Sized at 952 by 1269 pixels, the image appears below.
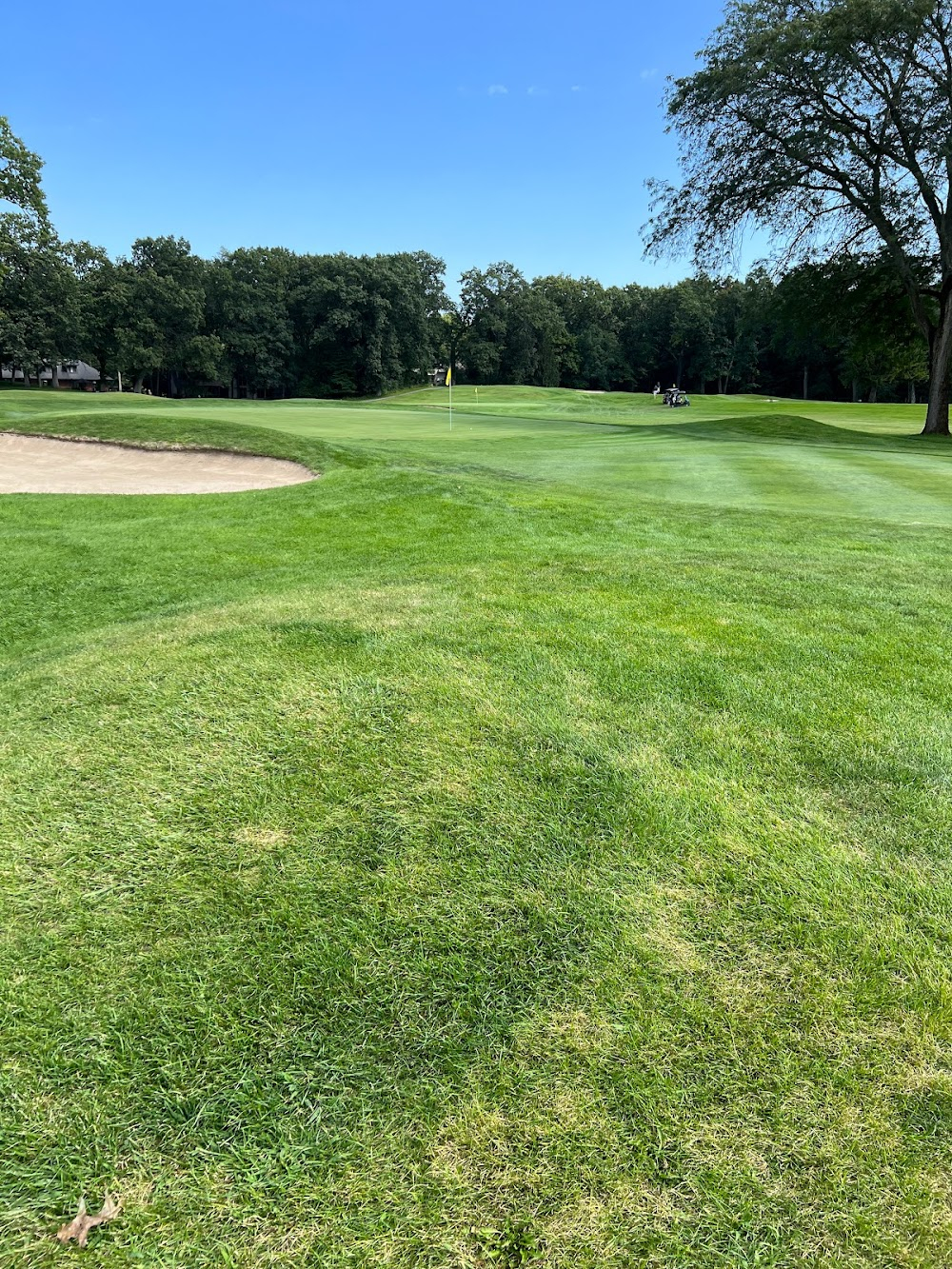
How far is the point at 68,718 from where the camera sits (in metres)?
3.02

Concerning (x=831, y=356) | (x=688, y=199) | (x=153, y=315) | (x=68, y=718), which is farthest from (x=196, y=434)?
(x=831, y=356)

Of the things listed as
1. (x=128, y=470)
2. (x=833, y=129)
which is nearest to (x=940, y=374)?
(x=833, y=129)

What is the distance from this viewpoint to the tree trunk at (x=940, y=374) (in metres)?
22.6

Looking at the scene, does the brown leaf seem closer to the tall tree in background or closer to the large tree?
the large tree

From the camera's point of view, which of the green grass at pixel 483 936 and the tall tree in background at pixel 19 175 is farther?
the tall tree in background at pixel 19 175

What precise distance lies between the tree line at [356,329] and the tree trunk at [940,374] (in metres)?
30.0

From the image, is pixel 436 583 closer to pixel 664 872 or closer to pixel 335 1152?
pixel 664 872

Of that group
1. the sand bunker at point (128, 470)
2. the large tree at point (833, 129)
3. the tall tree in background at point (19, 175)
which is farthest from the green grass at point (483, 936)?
the tall tree in background at point (19, 175)

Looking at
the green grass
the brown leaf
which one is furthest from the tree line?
the brown leaf

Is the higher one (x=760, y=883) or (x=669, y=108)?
(x=669, y=108)

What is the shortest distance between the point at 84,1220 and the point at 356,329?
69.9 metres

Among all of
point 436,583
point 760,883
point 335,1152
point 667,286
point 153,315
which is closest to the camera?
point 335,1152

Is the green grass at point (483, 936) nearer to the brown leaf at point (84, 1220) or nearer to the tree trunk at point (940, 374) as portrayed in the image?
the brown leaf at point (84, 1220)

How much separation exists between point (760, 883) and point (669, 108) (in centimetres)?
2857
